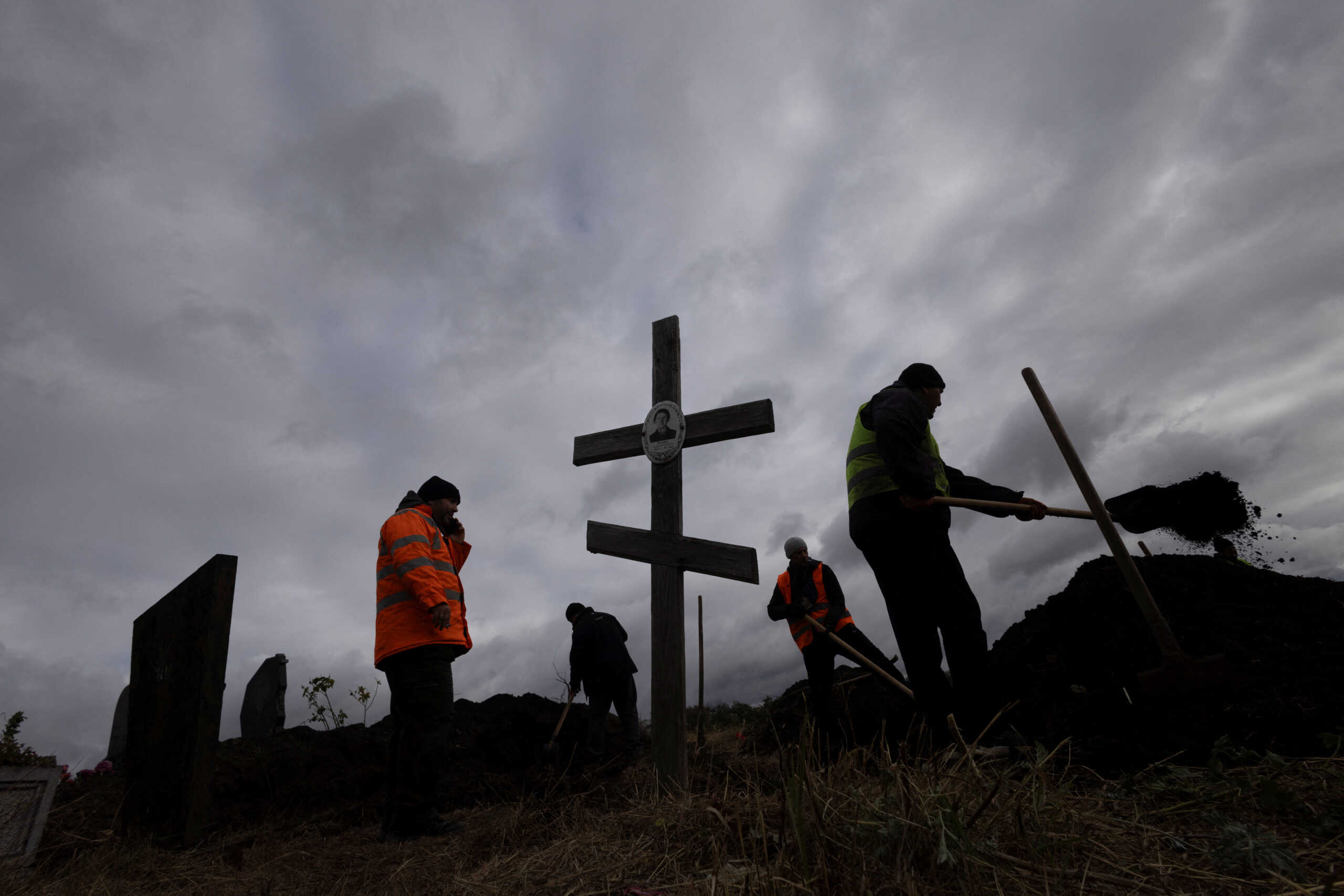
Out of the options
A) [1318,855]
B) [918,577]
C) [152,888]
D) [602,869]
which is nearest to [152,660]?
[152,888]

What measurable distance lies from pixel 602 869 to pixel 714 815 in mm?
330

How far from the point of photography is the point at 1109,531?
137 inches

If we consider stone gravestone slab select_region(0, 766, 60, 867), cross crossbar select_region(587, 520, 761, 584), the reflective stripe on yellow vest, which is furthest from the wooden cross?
stone gravestone slab select_region(0, 766, 60, 867)

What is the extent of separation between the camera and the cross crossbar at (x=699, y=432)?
498cm

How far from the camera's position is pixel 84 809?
5.54 m

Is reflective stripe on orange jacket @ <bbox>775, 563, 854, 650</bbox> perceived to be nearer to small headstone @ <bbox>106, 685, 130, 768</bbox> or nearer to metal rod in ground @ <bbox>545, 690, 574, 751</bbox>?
metal rod in ground @ <bbox>545, 690, 574, 751</bbox>

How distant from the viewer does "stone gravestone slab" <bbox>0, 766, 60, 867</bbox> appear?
4.40m

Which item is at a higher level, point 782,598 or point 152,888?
point 782,598

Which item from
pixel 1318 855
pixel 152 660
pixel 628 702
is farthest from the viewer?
pixel 628 702

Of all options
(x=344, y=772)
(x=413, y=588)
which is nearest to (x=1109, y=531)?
(x=413, y=588)

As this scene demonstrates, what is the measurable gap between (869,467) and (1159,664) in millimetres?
3141

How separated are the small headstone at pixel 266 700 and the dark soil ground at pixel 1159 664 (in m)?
7.07

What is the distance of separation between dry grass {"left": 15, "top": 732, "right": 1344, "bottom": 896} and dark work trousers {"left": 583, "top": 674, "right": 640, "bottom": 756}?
17.3ft

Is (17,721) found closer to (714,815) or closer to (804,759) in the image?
(714,815)
